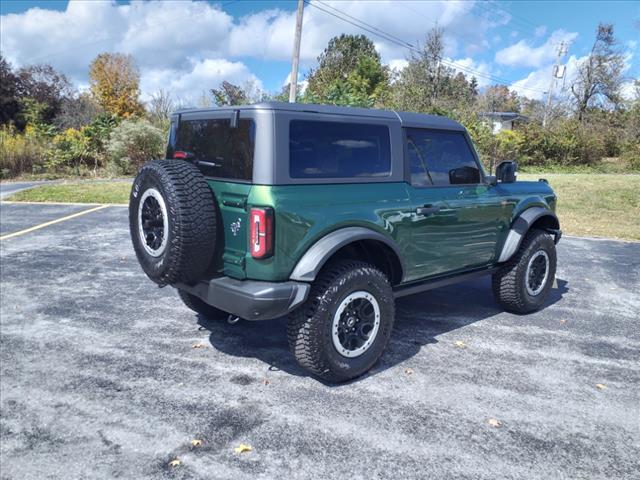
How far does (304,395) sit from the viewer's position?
346 cm

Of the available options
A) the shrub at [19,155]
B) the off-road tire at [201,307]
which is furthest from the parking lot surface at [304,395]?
the shrub at [19,155]

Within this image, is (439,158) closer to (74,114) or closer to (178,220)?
(178,220)

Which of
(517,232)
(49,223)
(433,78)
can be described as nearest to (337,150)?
(517,232)

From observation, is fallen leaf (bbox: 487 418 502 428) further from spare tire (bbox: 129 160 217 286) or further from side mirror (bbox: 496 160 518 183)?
side mirror (bbox: 496 160 518 183)

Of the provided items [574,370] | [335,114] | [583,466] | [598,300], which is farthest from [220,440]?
[598,300]

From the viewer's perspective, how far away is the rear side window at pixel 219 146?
333 cm

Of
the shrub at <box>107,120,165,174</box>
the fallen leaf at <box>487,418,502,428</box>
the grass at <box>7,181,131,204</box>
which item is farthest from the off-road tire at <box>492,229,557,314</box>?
the shrub at <box>107,120,165,174</box>

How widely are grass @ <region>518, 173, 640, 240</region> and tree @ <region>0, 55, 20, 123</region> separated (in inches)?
1166

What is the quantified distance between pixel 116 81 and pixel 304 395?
49.6 metres

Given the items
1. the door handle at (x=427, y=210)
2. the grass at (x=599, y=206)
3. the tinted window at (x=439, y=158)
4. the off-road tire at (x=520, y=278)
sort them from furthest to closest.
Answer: the grass at (x=599, y=206)
the off-road tire at (x=520, y=278)
the tinted window at (x=439, y=158)
the door handle at (x=427, y=210)

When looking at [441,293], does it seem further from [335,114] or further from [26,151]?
[26,151]

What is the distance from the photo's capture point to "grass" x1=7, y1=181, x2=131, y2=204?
12953 millimetres

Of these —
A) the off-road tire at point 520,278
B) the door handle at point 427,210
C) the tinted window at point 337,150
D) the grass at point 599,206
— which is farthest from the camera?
the grass at point 599,206

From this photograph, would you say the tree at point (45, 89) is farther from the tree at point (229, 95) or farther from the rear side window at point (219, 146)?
the rear side window at point (219, 146)
